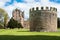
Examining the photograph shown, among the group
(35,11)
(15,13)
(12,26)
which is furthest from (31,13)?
(15,13)

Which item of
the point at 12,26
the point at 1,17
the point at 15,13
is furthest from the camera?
the point at 15,13

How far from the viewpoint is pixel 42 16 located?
44.1m

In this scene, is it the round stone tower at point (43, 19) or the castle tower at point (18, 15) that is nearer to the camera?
the round stone tower at point (43, 19)

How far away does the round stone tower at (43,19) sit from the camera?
4412 cm

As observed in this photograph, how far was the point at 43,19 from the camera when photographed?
44062 mm

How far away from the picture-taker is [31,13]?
45.3 meters

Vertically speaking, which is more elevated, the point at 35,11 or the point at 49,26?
the point at 35,11

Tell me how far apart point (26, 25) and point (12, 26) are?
24852mm

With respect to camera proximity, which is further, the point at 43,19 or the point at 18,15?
the point at 18,15

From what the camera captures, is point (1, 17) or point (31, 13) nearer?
point (31, 13)

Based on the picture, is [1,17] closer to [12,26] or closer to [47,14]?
[12,26]

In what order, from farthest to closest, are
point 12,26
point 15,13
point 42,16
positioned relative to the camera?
point 15,13, point 12,26, point 42,16

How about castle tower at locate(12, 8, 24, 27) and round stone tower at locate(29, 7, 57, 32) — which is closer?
round stone tower at locate(29, 7, 57, 32)

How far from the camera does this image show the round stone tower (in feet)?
145
